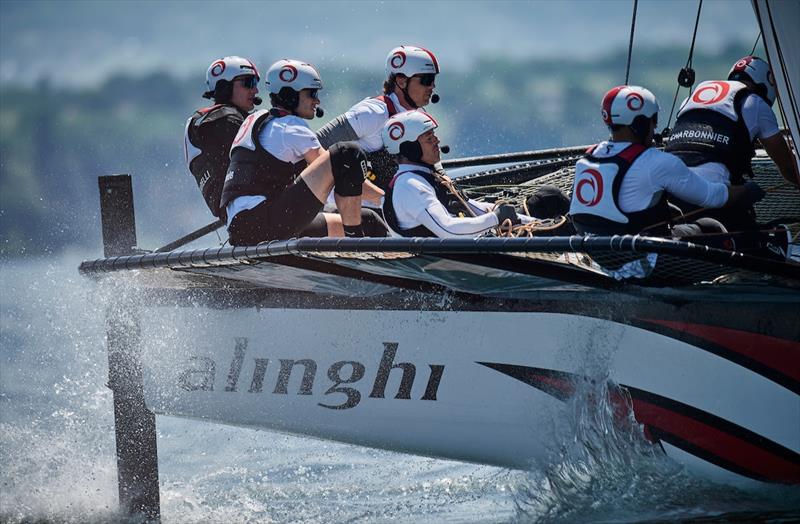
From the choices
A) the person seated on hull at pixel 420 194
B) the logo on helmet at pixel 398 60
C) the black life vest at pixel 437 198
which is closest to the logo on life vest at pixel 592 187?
the person seated on hull at pixel 420 194

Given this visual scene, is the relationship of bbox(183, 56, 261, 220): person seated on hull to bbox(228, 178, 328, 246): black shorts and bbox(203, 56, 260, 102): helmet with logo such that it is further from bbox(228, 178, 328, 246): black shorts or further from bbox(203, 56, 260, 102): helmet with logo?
bbox(228, 178, 328, 246): black shorts

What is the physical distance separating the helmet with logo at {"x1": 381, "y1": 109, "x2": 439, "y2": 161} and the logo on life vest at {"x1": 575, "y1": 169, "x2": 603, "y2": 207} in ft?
2.76

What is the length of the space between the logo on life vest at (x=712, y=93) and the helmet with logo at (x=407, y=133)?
1.42 metres

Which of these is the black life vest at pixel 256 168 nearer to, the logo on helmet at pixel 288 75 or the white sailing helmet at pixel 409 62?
the logo on helmet at pixel 288 75

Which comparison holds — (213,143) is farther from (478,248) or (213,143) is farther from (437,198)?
(478,248)

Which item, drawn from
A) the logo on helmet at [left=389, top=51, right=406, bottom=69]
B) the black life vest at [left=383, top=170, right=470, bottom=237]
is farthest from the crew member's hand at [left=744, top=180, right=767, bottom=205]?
the logo on helmet at [left=389, top=51, right=406, bottom=69]

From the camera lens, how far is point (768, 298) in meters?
5.22

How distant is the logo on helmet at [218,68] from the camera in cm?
689

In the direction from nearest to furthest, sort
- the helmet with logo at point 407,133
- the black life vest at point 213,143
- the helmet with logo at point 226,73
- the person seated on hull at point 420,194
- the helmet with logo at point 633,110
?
1. the helmet with logo at point 633,110
2. the person seated on hull at point 420,194
3. the helmet with logo at point 407,133
4. the black life vest at point 213,143
5. the helmet with logo at point 226,73

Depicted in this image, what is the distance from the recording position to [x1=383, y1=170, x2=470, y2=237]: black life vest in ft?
19.3

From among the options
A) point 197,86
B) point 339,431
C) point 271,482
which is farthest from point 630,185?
point 197,86

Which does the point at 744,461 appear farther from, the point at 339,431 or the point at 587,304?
the point at 339,431

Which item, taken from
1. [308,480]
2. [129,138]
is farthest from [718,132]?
[129,138]

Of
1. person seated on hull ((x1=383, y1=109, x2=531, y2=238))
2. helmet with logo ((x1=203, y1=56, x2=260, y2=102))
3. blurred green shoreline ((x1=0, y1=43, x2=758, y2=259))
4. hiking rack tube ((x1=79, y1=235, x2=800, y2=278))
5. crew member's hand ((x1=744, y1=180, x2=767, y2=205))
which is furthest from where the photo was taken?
blurred green shoreline ((x1=0, y1=43, x2=758, y2=259))
